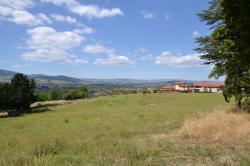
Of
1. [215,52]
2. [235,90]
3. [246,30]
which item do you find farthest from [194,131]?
[235,90]

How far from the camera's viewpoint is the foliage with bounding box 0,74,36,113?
197ft

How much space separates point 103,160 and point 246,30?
7325mm

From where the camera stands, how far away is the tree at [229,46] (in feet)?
38.5

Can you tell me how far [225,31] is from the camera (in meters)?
14.2

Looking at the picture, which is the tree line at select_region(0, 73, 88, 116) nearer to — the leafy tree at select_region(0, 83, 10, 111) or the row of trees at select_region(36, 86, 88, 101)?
the leafy tree at select_region(0, 83, 10, 111)

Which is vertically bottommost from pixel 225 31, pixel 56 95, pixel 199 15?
pixel 56 95

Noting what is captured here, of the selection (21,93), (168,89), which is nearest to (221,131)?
(21,93)

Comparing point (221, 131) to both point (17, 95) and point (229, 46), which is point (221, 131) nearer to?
point (229, 46)

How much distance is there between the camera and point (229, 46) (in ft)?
46.5

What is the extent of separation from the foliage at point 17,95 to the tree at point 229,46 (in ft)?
157

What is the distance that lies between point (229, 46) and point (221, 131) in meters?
4.99

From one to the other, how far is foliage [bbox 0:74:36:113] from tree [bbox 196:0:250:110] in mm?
47835

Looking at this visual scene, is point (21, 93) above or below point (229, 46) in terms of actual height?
below

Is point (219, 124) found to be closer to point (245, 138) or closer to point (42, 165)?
point (245, 138)
